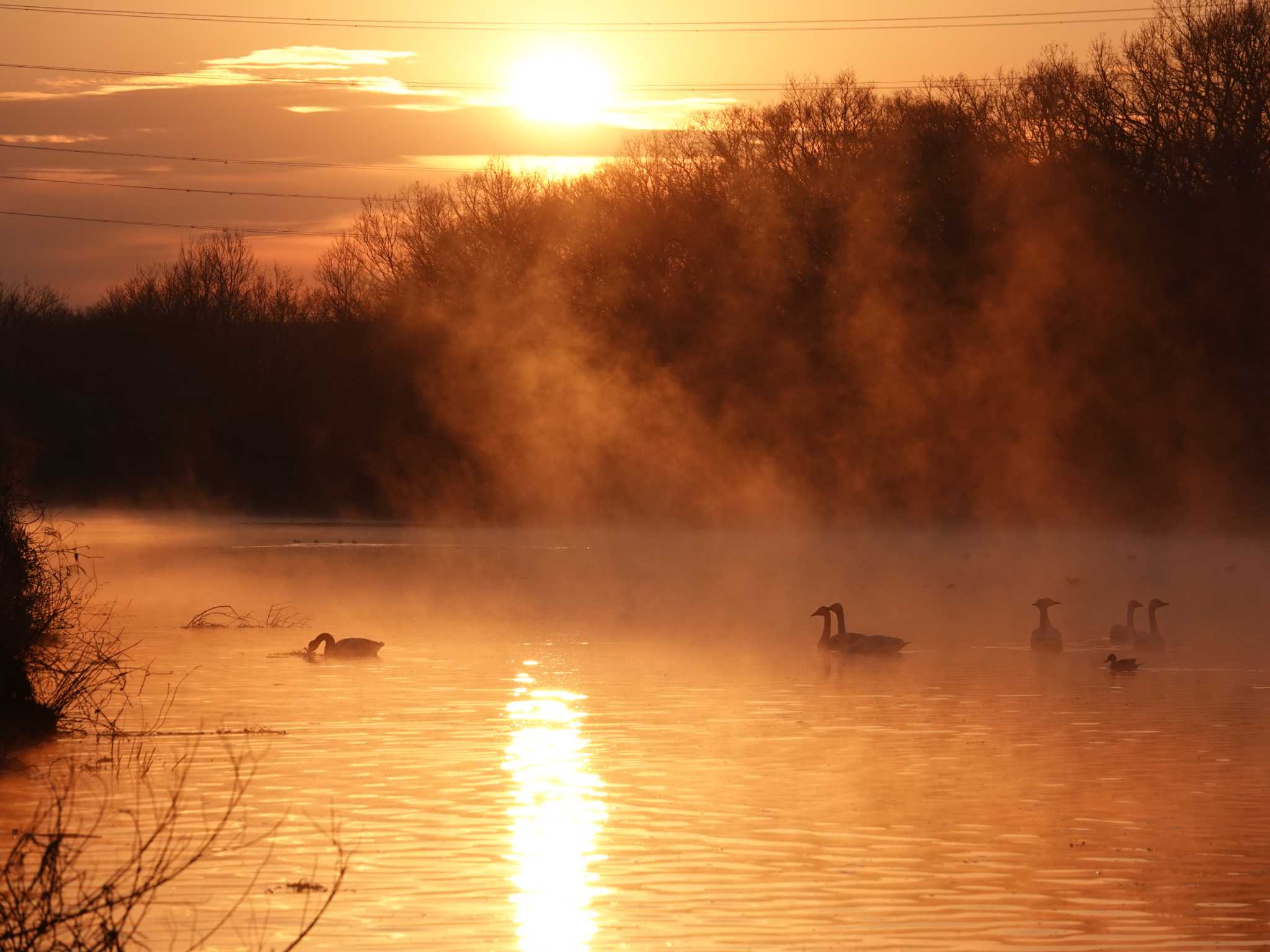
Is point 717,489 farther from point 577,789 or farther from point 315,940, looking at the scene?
point 315,940

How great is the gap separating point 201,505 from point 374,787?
48130 mm

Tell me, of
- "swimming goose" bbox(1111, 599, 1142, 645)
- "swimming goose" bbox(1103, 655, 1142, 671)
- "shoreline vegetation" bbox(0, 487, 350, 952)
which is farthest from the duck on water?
"shoreline vegetation" bbox(0, 487, 350, 952)

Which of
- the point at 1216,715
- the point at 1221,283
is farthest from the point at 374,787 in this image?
the point at 1221,283

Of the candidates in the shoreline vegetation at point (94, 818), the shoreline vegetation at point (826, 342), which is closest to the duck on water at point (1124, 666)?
the shoreline vegetation at point (94, 818)

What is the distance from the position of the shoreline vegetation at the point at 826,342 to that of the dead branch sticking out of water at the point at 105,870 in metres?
32.4

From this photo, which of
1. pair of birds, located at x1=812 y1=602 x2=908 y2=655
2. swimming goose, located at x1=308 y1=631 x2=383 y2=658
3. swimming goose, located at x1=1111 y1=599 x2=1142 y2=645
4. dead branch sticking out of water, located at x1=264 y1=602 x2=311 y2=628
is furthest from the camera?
dead branch sticking out of water, located at x1=264 y1=602 x2=311 y2=628

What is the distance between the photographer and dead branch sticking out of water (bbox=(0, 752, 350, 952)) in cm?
570

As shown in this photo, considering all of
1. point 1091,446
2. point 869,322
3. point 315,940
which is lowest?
point 315,940

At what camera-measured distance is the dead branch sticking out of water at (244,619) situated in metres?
22.4

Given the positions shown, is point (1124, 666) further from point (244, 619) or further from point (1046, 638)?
point (244, 619)

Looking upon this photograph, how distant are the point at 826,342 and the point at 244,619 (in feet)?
84.2

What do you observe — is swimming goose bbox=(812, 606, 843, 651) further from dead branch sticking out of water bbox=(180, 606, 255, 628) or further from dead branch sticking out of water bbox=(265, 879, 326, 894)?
dead branch sticking out of water bbox=(265, 879, 326, 894)

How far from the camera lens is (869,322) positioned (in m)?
45.5

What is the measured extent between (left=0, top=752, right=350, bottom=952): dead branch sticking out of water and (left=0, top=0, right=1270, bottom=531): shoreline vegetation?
32.4m
